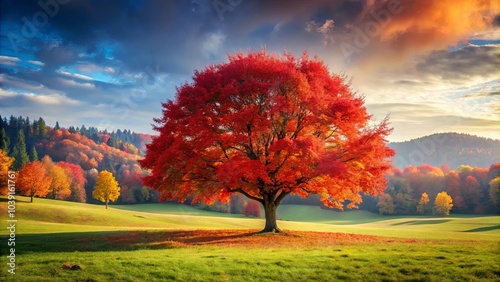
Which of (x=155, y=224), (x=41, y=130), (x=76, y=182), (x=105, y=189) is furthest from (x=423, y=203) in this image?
(x=41, y=130)

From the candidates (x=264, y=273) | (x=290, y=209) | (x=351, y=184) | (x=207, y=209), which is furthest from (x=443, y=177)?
(x=264, y=273)

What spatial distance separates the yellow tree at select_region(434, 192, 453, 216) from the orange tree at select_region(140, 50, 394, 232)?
76.7m

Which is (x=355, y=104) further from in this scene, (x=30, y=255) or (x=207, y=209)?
(x=207, y=209)

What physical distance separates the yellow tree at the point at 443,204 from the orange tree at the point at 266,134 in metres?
76.7

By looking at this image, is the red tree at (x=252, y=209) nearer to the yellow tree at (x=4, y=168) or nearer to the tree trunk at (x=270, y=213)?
the yellow tree at (x=4, y=168)

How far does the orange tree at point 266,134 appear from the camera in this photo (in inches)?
1034

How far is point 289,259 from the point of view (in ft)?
53.0

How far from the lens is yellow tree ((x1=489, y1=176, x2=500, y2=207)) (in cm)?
8943

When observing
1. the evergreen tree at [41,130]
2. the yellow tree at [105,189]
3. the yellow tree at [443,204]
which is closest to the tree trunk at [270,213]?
the yellow tree at [105,189]

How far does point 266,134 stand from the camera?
2795cm

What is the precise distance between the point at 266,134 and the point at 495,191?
89.2 meters

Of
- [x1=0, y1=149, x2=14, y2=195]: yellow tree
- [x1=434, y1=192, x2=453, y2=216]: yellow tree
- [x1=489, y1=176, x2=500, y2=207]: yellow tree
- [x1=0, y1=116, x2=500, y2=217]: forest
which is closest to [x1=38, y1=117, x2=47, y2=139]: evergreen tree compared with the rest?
[x1=0, y1=116, x2=500, y2=217]: forest

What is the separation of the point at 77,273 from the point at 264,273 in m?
7.46

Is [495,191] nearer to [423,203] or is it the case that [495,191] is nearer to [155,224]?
[423,203]
